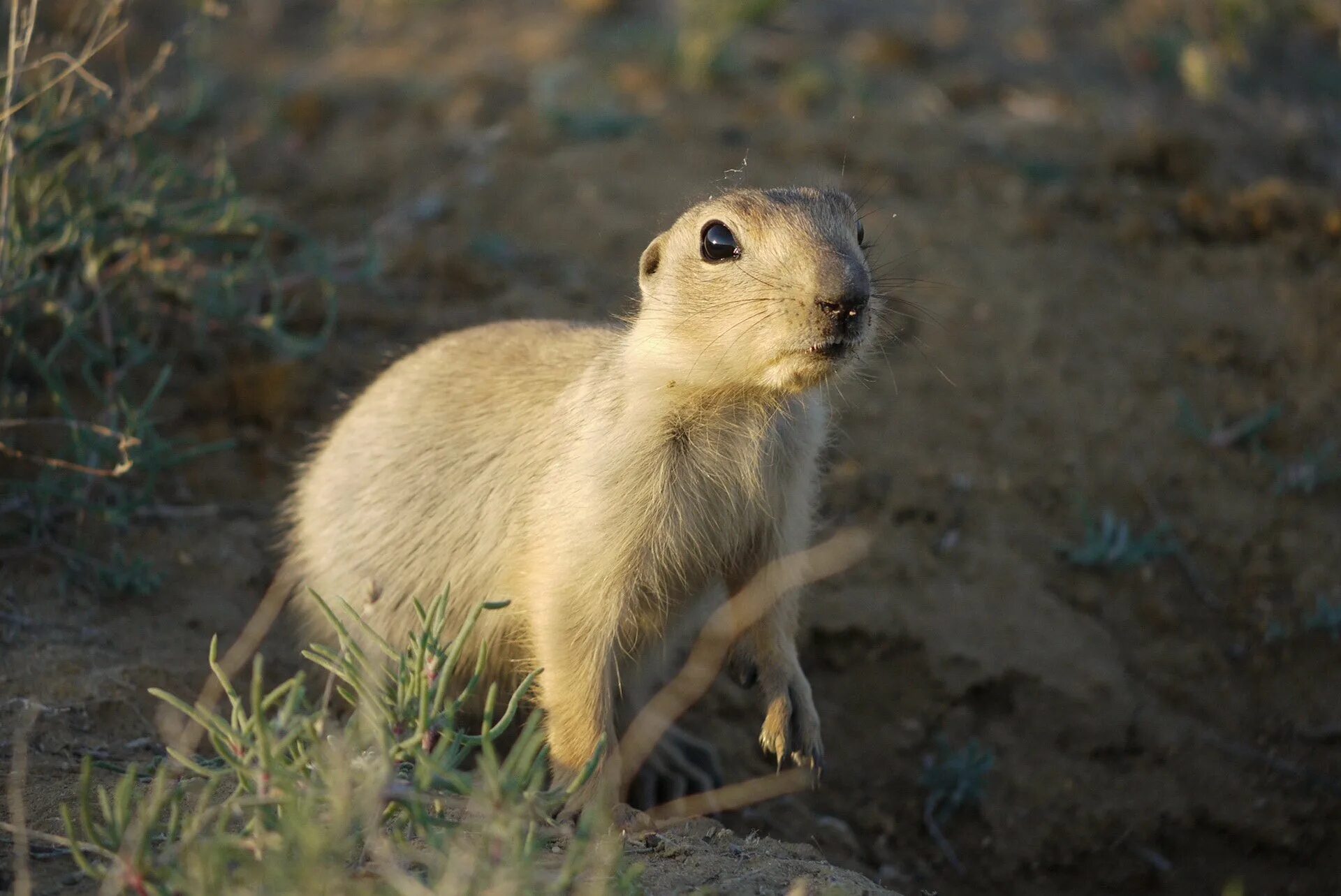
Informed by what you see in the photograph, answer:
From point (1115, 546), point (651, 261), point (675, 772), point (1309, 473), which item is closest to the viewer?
point (651, 261)

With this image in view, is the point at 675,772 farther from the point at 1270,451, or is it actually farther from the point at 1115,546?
the point at 1270,451

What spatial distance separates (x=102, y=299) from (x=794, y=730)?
3.02 metres

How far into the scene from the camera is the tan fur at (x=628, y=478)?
344cm

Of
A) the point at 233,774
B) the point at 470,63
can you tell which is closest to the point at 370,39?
the point at 470,63

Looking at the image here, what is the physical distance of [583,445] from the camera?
369 centimetres

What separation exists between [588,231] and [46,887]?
4563mm

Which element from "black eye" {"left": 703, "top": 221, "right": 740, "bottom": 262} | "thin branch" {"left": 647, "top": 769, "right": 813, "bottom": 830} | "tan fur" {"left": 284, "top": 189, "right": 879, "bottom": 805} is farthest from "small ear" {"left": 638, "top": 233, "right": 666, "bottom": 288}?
"thin branch" {"left": 647, "top": 769, "right": 813, "bottom": 830}

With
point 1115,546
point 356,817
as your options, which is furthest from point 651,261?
point 1115,546

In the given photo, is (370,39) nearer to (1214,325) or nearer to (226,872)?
(1214,325)

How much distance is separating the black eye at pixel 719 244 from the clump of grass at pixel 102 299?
1.98 metres

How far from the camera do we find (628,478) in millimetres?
3564

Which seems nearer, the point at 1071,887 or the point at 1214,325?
the point at 1071,887

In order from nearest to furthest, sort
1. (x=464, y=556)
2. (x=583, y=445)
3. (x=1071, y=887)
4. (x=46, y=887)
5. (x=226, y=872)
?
(x=226, y=872)
(x=46, y=887)
(x=583, y=445)
(x=464, y=556)
(x=1071, y=887)

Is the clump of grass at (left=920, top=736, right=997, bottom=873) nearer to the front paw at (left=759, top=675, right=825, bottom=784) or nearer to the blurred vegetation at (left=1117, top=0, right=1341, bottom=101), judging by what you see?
the front paw at (left=759, top=675, right=825, bottom=784)
